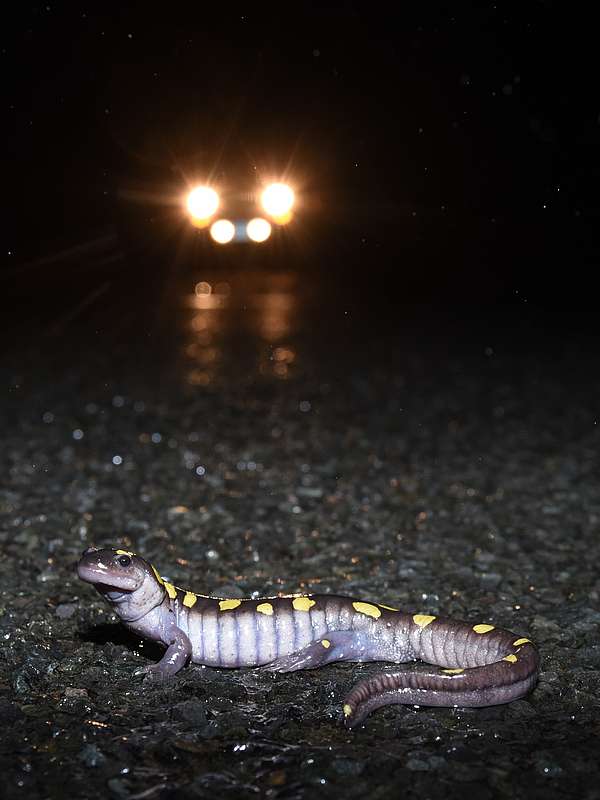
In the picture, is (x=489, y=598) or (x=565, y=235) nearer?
(x=489, y=598)

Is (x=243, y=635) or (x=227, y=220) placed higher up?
(x=227, y=220)

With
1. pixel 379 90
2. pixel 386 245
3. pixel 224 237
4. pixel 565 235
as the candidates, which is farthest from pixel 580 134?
pixel 224 237

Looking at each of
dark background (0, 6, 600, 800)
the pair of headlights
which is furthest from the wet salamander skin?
the pair of headlights

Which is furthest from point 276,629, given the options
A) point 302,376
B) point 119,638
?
point 302,376

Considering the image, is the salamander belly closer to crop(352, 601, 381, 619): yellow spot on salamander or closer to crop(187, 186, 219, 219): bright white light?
crop(352, 601, 381, 619): yellow spot on salamander

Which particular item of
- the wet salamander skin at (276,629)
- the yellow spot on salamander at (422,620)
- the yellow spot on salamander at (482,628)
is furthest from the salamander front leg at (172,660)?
the yellow spot on salamander at (482,628)

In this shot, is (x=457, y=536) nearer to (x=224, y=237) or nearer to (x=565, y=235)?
(x=224, y=237)

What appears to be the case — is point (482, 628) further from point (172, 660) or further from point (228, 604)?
point (172, 660)

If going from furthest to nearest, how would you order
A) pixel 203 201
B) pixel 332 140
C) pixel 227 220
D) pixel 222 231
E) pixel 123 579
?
pixel 332 140
pixel 222 231
pixel 227 220
pixel 203 201
pixel 123 579
